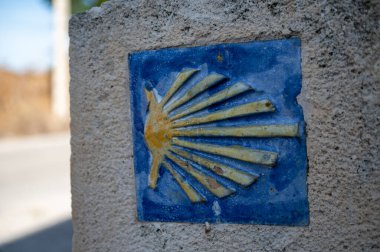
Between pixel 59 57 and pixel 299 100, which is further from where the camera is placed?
pixel 59 57

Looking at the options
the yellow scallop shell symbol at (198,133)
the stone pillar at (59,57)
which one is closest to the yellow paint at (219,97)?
the yellow scallop shell symbol at (198,133)

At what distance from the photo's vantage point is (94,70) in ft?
3.97

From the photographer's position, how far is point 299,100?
41.0 inches

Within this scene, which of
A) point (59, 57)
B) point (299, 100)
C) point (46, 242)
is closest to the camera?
point (299, 100)

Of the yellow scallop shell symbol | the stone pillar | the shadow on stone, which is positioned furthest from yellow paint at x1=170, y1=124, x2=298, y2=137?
the stone pillar

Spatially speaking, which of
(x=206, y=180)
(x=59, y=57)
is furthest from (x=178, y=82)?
(x=59, y=57)

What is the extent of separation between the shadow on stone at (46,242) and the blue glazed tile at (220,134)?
6.20 ft

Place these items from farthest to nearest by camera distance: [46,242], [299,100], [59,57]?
[59,57] < [46,242] < [299,100]

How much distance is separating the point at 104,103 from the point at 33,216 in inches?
107

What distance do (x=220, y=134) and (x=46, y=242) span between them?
7.55ft

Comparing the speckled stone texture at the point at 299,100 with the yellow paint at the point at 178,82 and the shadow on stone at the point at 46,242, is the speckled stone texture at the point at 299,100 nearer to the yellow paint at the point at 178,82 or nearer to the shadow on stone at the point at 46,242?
the yellow paint at the point at 178,82

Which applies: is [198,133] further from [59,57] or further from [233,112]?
[59,57]

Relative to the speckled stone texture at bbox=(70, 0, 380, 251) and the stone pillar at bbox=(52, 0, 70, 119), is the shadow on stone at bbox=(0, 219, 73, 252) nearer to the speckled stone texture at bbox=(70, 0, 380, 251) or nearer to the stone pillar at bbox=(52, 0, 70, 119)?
the speckled stone texture at bbox=(70, 0, 380, 251)

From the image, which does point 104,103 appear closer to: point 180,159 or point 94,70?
point 94,70
